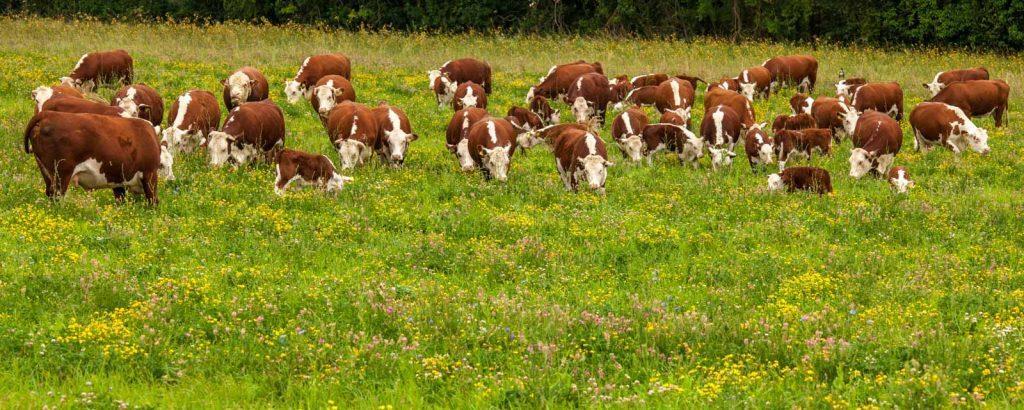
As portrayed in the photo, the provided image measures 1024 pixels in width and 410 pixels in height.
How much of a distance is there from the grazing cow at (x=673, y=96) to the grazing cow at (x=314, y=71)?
27.1 feet

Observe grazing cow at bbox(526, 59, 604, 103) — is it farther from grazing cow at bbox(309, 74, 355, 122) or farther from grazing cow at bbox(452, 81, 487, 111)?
grazing cow at bbox(309, 74, 355, 122)

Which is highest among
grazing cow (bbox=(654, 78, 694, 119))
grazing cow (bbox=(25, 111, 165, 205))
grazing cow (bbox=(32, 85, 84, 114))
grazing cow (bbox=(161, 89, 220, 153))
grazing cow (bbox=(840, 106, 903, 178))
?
grazing cow (bbox=(25, 111, 165, 205))

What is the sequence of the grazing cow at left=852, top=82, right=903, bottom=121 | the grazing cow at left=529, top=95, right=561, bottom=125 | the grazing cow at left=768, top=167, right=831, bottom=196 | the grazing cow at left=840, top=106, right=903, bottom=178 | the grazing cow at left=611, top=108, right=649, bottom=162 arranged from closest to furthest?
the grazing cow at left=768, top=167, right=831, bottom=196 → the grazing cow at left=840, top=106, right=903, bottom=178 → the grazing cow at left=611, top=108, right=649, bottom=162 → the grazing cow at left=529, top=95, right=561, bottom=125 → the grazing cow at left=852, top=82, right=903, bottom=121

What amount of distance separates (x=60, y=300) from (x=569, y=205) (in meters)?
7.64

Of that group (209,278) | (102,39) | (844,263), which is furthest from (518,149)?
(102,39)

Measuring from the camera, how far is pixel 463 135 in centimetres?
1839

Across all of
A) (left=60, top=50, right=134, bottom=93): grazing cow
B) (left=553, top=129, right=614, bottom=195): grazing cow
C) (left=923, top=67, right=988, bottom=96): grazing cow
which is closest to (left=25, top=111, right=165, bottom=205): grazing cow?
(left=553, top=129, right=614, bottom=195): grazing cow

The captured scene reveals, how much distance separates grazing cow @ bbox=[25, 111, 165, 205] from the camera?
40.5 ft

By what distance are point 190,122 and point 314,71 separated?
856 cm

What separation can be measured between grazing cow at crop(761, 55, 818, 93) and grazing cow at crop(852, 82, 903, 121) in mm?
5116

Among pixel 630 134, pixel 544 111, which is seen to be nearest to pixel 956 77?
pixel 544 111

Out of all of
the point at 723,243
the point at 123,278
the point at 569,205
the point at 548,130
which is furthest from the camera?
the point at 548,130

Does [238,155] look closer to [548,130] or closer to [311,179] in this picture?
[311,179]

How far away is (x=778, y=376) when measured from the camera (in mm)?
8039
